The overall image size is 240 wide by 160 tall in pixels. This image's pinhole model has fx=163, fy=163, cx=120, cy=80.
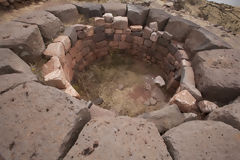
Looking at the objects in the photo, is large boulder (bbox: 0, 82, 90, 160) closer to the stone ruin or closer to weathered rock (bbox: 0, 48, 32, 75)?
the stone ruin

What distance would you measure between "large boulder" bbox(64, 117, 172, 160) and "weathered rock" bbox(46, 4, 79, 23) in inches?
97.7

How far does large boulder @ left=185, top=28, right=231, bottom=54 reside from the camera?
2.83 metres

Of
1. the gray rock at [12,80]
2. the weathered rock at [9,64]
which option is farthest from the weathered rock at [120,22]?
the gray rock at [12,80]

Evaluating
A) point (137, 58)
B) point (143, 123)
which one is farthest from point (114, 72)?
point (143, 123)

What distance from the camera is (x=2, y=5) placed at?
3.79m

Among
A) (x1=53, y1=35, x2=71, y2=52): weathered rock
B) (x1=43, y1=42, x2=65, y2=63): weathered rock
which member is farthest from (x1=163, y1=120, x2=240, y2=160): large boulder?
(x1=53, y1=35, x2=71, y2=52): weathered rock

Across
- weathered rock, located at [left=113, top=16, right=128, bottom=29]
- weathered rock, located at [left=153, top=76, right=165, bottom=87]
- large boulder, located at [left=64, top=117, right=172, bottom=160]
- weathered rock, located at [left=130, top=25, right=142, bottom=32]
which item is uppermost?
large boulder, located at [left=64, top=117, right=172, bottom=160]

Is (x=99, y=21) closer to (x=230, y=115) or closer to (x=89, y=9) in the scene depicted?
(x=89, y=9)

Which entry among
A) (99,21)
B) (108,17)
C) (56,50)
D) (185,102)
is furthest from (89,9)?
(185,102)

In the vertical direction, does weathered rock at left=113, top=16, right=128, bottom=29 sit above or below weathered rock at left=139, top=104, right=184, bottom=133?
above

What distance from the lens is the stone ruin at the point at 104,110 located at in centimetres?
137

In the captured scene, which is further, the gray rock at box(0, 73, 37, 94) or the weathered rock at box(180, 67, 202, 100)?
the weathered rock at box(180, 67, 202, 100)

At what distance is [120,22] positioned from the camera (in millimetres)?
3648

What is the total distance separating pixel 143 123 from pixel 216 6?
256 inches
